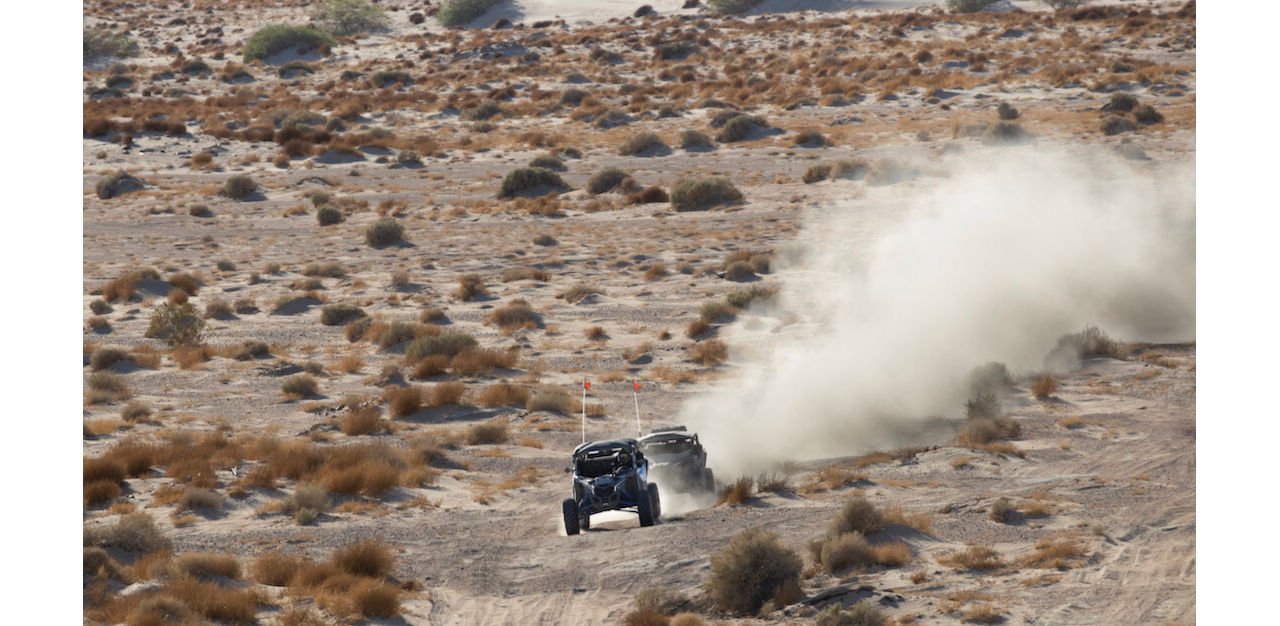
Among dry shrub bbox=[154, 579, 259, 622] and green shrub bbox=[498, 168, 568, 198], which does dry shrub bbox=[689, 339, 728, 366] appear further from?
green shrub bbox=[498, 168, 568, 198]

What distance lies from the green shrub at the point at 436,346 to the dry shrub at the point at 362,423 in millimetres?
4852

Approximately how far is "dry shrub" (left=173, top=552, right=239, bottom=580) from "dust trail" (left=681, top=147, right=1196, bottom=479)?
919 centimetres

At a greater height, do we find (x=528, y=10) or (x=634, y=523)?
(x=528, y=10)

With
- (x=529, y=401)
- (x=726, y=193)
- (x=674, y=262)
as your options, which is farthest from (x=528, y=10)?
(x=529, y=401)

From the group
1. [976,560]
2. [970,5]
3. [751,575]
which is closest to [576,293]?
[976,560]

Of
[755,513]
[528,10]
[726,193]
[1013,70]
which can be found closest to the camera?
[755,513]

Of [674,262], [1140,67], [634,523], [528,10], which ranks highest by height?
[528,10]

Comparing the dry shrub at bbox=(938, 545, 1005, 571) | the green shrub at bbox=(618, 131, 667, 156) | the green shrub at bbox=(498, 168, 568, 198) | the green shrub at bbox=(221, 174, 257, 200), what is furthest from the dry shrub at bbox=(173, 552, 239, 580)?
the green shrub at bbox=(618, 131, 667, 156)

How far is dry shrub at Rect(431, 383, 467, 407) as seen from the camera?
1041 inches

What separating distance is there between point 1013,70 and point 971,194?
34772 mm

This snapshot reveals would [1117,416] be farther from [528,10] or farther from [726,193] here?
[528,10]

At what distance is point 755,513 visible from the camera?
1794 cm

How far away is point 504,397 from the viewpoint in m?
26.3

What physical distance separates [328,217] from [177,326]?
53.8ft
